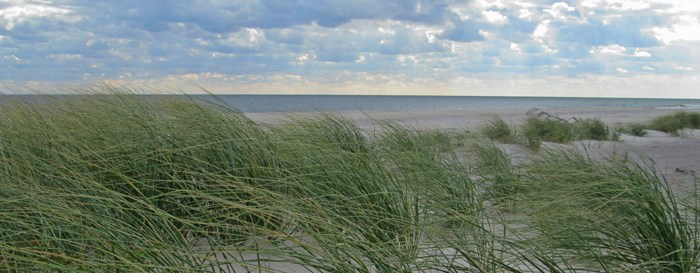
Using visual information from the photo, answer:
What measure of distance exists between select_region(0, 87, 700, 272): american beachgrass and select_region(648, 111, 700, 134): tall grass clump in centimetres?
832

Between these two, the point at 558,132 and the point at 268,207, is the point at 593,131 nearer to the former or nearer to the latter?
the point at 558,132

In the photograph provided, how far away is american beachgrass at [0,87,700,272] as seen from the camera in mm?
1648

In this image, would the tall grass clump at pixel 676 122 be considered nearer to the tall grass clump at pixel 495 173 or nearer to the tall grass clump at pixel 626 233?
the tall grass clump at pixel 495 173

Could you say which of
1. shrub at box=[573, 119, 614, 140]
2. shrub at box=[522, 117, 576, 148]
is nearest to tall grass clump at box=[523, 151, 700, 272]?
shrub at box=[522, 117, 576, 148]

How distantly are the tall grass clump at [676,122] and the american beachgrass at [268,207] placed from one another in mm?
8322

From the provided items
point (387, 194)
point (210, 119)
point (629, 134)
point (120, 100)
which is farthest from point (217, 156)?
point (629, 134)

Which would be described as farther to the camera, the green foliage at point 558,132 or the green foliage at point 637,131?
the green foliage at point 637,131

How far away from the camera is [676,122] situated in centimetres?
1066

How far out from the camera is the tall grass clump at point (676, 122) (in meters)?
10.5

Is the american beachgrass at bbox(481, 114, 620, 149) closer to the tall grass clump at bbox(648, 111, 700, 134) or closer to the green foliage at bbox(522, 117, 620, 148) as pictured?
the green foliage at bbox(522, 117, 620, 148)

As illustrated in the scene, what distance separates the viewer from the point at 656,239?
2107mm

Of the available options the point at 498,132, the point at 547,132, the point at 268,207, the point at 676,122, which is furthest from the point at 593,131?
the point at 268,207

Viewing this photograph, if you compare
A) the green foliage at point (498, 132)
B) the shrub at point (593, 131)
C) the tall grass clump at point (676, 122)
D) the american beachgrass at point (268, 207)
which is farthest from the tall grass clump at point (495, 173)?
the tall grass clump at point (676, 122)

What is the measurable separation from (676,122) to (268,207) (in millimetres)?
11303
